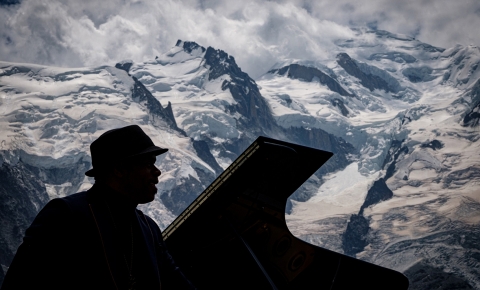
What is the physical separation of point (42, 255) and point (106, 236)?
1.51 ft

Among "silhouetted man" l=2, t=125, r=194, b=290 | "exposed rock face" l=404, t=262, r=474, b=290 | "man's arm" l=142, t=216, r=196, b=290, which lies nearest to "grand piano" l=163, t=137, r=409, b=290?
"man's arm" l=142, t=216, r=196, b=290

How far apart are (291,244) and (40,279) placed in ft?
15.4

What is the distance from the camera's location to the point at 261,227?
7871 millimetres

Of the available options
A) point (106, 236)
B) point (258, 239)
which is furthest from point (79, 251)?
point (258, 239)

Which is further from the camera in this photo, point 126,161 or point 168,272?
point 168,272

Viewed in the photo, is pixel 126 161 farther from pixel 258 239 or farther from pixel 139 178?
pixel 258 239

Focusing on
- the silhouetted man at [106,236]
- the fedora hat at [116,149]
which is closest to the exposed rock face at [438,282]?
the silhouetted man at [106,236]

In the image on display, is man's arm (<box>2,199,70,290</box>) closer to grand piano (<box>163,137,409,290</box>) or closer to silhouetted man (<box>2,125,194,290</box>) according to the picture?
silhouetted man (<box>2,125,194,290</box>)

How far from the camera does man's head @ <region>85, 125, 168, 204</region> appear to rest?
13.4ft

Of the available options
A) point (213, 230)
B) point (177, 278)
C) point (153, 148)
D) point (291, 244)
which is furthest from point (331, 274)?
point (153, 148)

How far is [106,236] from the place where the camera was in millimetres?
3941

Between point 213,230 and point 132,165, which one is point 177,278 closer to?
point 132,165

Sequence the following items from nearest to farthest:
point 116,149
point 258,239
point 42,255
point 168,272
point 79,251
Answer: point 42,255 < point 79,251 < point 116,149 < point 168,272 < point 258,239

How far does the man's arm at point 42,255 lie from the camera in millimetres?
3479
